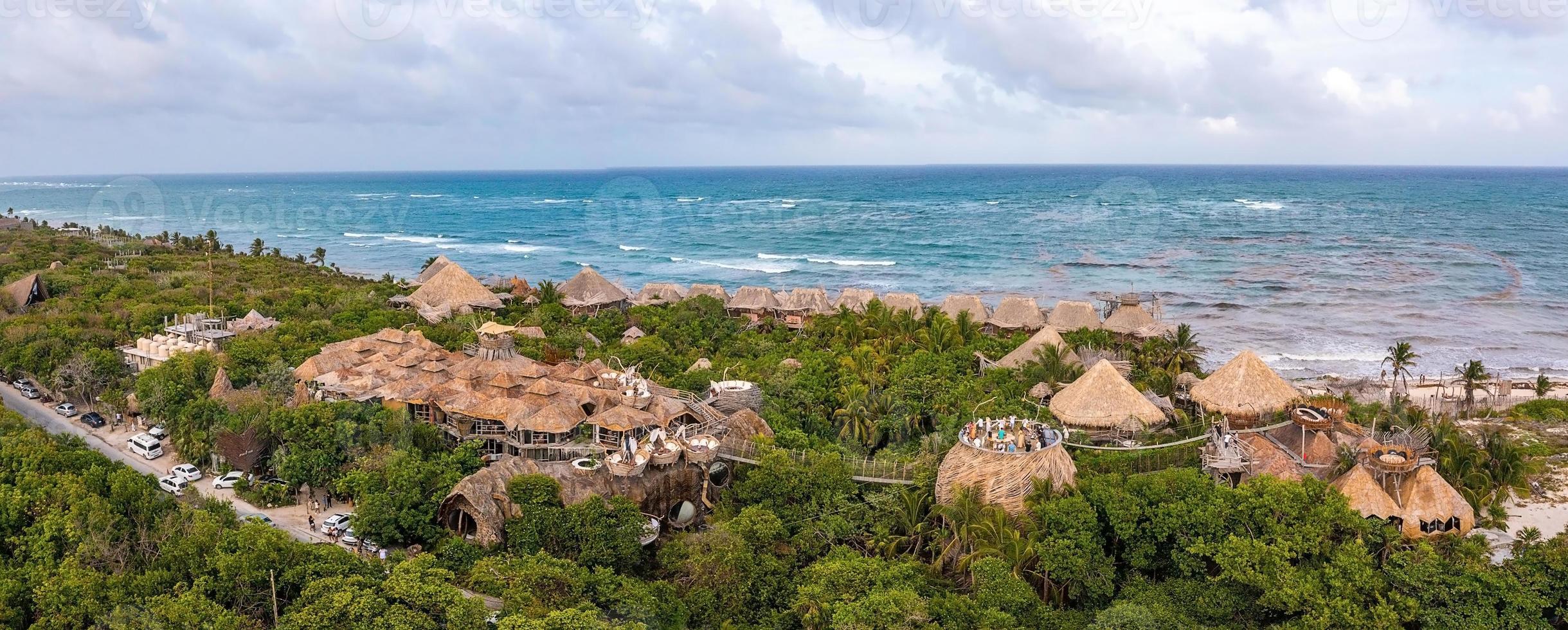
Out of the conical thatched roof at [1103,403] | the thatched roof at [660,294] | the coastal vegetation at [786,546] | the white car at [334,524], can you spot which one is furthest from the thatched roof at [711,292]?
the white car at [334,524]

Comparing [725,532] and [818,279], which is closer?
[725,532]

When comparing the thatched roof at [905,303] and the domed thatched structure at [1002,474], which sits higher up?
the thatched roof at [905,303]

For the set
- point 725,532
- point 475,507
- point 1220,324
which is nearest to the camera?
point 725,532

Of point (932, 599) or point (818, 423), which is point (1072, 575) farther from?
point (818, 423)

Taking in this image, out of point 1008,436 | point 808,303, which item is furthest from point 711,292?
point 1008,436

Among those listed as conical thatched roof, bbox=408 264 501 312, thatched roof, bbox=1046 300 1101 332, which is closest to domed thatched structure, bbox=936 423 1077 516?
thatched roof, bbox=1046 300 1101 332

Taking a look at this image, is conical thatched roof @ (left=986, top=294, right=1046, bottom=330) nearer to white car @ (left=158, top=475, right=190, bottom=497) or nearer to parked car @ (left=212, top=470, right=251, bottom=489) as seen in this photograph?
parked car @ (left=212, top=470, right=251, bottom=489)

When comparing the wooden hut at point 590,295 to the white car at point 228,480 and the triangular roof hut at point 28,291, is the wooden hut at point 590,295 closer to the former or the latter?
the white car at point 228,480

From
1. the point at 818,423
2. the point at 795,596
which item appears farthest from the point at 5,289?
the point at 795,596
